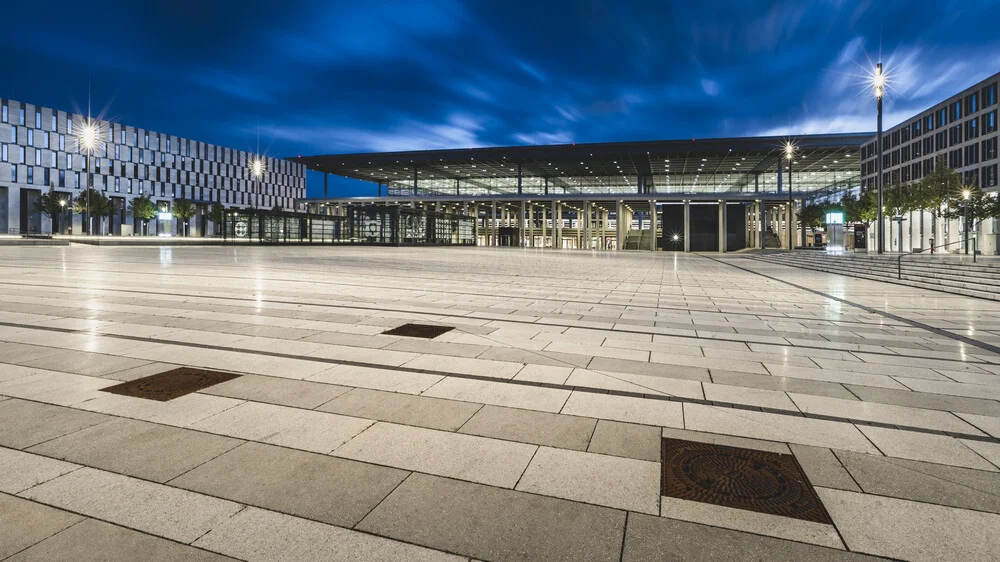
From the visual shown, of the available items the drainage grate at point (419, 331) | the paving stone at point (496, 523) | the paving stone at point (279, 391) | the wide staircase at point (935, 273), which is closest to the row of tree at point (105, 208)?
the wide staircase at point (935, 273)

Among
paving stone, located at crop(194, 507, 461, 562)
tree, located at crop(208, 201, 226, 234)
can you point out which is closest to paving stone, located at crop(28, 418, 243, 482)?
paving stone, located at crop(194, 507, 461, 562)

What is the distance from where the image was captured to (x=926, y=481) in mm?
3041

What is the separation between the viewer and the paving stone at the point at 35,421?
351 cm

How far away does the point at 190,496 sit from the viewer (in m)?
2.80

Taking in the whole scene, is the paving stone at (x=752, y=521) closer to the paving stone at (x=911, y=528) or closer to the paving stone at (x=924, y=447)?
the paving stone at (x=911, y=528)

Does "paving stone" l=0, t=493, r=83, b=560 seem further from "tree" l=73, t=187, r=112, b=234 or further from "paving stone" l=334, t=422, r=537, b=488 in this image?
"tree" l=73, t=187, r=112, b=234

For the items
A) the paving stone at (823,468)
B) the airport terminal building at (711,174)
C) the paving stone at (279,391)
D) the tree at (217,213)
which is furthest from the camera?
the tree at (217,213)

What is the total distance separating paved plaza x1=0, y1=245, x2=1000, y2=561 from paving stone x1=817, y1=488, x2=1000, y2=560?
12 mm

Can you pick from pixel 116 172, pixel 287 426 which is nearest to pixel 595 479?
pixel 287 426

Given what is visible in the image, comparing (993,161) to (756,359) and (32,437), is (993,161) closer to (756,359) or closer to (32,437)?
(756,359)

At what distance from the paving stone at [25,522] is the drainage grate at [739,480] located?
9.84 ft

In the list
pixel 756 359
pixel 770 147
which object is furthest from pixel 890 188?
pixel 756 359

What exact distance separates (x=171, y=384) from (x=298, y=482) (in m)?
2.54

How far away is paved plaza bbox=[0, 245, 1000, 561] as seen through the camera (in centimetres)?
247
